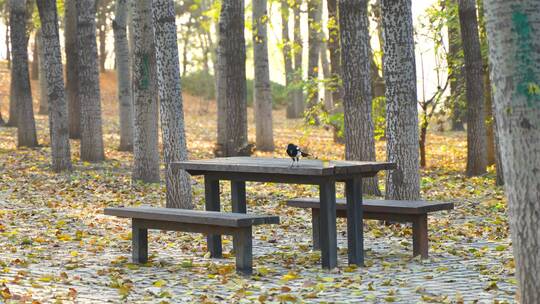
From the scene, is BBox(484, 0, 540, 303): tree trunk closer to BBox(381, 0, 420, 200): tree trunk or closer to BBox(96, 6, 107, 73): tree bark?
BBox(381, 0, 420, 200): tree trunk

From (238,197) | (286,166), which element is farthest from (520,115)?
(238,197)

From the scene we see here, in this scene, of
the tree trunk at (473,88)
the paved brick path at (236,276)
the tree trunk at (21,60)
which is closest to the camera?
the paved brick path at (236,276)

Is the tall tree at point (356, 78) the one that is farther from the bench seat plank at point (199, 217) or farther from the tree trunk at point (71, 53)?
the tree trunk at point (71, 53)

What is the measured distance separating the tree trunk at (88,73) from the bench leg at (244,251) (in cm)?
1234

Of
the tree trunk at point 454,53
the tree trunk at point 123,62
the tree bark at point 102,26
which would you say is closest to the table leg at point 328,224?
the tree trunk at point 454,53

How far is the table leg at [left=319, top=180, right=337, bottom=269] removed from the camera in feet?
29.1

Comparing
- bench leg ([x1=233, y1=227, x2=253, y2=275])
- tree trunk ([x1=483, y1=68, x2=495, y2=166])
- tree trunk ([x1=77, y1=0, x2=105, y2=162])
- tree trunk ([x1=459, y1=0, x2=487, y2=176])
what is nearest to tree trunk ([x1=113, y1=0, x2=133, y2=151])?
tree trunk ([x1=77, y1=0, x2=105, y2=162])

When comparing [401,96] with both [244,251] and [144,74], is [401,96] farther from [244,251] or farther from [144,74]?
[144,74]

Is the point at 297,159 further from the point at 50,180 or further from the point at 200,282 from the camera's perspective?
the point at 50,180

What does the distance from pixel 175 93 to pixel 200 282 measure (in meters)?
5.07

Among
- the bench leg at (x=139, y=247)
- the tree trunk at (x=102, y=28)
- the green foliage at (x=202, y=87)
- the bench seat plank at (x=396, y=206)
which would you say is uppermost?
the tree trunk at (x=102, y=28)

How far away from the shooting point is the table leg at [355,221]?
920cm

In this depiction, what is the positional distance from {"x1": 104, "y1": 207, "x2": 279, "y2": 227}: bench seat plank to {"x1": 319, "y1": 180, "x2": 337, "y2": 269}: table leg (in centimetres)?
51

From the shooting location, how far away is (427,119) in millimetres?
20469
